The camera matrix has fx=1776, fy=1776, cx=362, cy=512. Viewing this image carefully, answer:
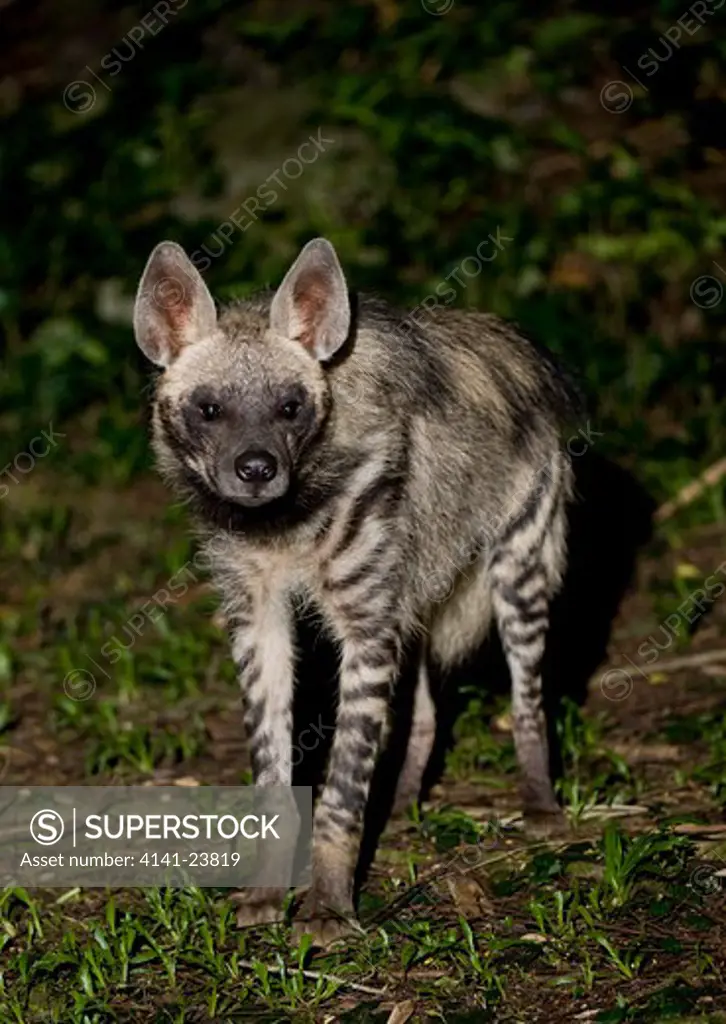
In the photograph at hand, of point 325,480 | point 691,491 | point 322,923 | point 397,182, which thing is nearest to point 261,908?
point 322,923

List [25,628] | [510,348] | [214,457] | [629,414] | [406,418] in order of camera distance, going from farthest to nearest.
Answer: [629,414] → [25,628] → [510,348] → [406,418] → [214,457]

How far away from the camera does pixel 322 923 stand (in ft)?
16.1

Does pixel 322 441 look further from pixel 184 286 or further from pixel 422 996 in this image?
pixel 422 996

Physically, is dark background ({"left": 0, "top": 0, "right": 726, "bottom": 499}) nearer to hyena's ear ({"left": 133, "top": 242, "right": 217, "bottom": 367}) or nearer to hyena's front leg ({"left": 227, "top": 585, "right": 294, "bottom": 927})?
hyena's front leg ({"left": 227, "top": 585, "right": 294, "bottom": 927})

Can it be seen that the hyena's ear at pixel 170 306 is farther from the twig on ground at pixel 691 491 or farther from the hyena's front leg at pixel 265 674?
the twig on ground at pixel 691 491

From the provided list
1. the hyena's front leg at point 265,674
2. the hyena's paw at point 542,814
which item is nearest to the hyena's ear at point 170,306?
the hyena's front leg at point 265,674

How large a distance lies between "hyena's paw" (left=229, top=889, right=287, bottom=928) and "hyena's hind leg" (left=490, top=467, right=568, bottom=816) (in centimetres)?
109

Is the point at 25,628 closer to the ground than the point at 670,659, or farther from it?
closer to the ground

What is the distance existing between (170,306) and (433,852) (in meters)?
1.86

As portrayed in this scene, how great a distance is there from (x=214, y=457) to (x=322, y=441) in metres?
0.34

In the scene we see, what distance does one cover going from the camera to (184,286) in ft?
16.7

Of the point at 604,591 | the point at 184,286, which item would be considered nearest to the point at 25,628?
the point at 604,591

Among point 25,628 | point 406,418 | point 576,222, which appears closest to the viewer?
point 406,418

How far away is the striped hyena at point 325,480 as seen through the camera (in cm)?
504
